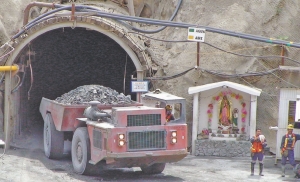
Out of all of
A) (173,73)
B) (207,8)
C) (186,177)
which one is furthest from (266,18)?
(186,177)

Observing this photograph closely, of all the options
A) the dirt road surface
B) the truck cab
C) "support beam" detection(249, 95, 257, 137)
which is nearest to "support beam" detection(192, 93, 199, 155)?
the dirt road surface

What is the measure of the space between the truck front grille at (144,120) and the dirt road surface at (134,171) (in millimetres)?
1493

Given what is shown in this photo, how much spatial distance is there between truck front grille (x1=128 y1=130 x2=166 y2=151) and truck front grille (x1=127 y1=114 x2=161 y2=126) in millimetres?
242

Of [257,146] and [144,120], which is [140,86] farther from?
[144,120]

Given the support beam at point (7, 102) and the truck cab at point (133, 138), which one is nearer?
the truck cab at point (133, 138)

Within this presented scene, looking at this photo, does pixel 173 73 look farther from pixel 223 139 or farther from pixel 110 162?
pixel 110 162

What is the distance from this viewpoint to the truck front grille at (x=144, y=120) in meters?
15.5

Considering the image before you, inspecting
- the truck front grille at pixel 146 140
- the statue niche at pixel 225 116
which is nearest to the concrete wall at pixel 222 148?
the statue niche at pixel 225 116

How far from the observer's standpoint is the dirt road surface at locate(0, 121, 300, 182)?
16047 mm

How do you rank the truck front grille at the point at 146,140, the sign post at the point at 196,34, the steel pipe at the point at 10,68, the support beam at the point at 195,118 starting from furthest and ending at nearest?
the steel pipe at the point at 10,68
the sign post at the point at 196,34
the support beam at the point at 195,118
the truck front grille at the point at 146,140

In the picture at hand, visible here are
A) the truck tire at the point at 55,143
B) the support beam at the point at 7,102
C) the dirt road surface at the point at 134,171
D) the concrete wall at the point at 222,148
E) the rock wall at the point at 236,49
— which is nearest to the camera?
the dirt road surface at the point at 134,171

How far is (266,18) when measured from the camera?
2423 cm

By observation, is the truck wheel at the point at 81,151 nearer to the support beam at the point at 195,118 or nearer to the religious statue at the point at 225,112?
the support beam at the point at 195,118

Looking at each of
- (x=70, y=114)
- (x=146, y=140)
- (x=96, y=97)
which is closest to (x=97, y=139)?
(x=146, y=140)
